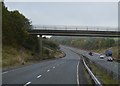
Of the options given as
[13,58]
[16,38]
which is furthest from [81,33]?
[13,58]

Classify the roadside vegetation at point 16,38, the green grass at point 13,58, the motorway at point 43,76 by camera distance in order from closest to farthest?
the motorway at point 43,76, the green grass at point 13,58, the roadside vegetation at point 16,38

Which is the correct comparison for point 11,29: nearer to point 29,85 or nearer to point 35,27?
point 35,27

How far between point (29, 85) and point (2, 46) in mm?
52108

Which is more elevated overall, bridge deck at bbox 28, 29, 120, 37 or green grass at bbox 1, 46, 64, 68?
bridge deck at bbox 28, 29, 120, 37

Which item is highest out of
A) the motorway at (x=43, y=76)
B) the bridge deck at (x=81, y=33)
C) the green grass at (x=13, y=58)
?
the bridge deck at (x=81, y=33)

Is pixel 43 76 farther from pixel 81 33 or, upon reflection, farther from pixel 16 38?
pixel 16 38

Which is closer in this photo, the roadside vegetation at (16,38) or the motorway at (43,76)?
the motorway at (43,76)

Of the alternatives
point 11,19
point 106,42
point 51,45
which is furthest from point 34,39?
point 106,42

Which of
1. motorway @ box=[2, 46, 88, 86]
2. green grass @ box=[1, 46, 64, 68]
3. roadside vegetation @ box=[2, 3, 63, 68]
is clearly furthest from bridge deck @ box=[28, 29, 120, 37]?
motorway @ box=[2, 46, 88, 86]

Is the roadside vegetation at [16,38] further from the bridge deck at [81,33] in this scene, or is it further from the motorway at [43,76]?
the motorway at [43,76]

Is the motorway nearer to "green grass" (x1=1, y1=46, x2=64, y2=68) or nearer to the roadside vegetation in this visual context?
"green grass" (x1=1, y1=46, x2=64, y2=68)

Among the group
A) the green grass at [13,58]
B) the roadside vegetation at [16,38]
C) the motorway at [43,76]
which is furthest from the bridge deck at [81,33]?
the motorway at [43,76]

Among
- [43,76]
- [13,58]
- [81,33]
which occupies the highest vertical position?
[81,33]

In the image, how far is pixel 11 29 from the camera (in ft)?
251
